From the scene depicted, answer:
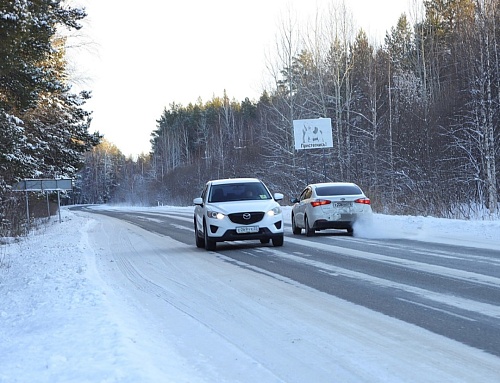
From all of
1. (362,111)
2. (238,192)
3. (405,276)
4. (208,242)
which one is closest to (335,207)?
(238,192)

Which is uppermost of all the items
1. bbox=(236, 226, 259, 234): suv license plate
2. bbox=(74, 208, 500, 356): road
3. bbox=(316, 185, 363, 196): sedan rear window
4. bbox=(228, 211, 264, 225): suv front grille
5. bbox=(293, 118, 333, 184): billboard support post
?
bbox=(293, 118, 333, 184): billboard support post

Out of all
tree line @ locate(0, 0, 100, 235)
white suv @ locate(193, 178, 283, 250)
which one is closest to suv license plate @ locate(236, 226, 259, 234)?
white suv @ locate(193, 178, 283, 250)

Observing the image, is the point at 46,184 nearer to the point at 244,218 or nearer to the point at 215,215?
the point at 215,215

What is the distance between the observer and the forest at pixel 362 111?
21125 millimetres

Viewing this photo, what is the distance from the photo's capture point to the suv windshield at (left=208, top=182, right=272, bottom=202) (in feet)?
57.7

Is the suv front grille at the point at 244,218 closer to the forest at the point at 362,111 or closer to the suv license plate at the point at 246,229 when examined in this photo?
the suv license plate at the point at 246,229

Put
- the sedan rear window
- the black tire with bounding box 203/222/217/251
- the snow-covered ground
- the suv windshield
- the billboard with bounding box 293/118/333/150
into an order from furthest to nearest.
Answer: the billboard with bounding box 293/118/333/150, the sedan rear window, the suv windshield, the black tire with bounding box 203/222/217/251, the snow-covered ground

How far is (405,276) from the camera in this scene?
10.4 meters

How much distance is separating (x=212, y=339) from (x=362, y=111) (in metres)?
42.0

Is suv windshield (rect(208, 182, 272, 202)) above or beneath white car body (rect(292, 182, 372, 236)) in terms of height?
above

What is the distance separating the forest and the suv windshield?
6.13 metres

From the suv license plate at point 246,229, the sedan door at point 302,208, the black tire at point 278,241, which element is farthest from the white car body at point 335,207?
the suv license plate at point 246,229

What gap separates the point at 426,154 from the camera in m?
31.9

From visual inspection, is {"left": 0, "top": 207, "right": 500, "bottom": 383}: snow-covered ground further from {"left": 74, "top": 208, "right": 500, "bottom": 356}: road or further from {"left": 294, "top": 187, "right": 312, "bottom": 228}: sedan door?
{"left": 294, "top": 187, "right": 312, "bottom": 228}: sedan door
